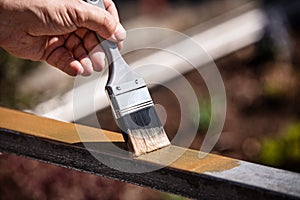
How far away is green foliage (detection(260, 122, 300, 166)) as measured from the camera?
3223 mm

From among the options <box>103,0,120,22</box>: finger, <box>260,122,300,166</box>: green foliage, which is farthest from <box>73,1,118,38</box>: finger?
<box>260,122,300,166</box>: green foliage

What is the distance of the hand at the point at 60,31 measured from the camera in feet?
5.46

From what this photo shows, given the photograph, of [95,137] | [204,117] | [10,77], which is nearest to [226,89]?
[204,117]

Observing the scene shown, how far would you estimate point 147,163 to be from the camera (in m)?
1.45

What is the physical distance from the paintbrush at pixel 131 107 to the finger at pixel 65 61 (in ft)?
0.53

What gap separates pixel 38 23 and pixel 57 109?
1359 mm

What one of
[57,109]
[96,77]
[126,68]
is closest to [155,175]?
[126,68]

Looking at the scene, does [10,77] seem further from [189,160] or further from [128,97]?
[189,160]

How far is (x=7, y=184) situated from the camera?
2.56 metres

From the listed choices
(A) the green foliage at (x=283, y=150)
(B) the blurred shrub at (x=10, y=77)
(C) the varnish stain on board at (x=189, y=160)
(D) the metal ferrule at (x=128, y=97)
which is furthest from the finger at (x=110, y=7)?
(A) the green foliage at (x=283, y=150)

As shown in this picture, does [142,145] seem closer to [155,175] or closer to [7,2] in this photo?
[155,175]

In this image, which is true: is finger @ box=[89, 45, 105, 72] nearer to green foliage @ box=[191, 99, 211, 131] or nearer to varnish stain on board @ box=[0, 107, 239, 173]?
varnish stain on board @ box=[0, 107, 239, 173]

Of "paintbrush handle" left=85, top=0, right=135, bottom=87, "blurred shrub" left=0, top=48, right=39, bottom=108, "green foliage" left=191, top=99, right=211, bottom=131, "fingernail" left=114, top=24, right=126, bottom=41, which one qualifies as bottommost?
"green foliage" left=191, top=99, right=211, bottom=131

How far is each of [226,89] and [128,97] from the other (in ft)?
7.79
